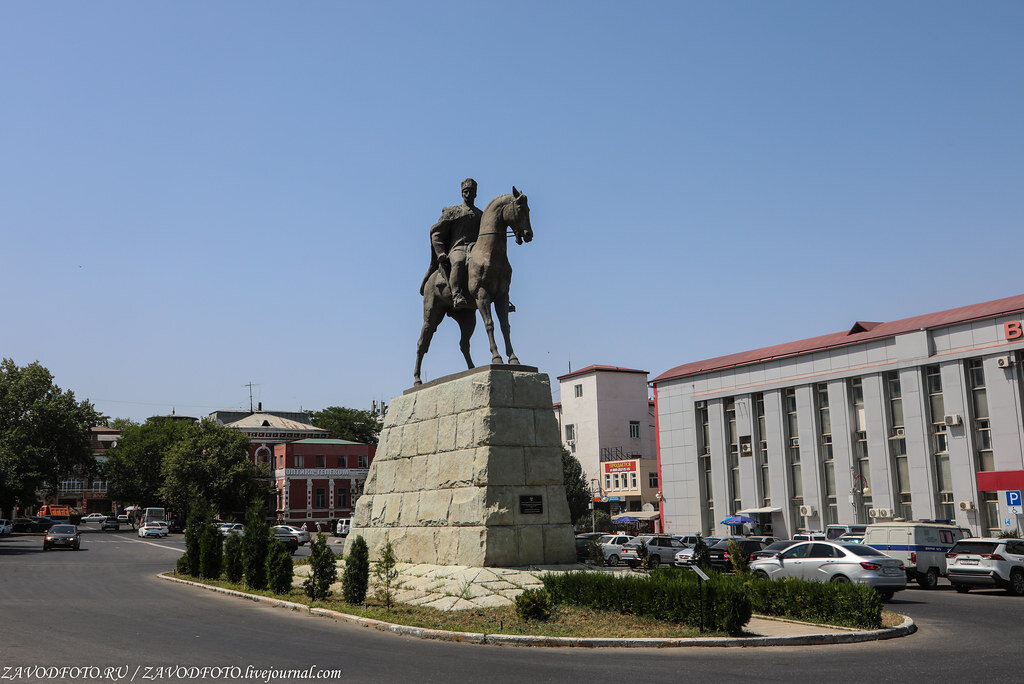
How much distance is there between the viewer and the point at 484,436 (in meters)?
15.1

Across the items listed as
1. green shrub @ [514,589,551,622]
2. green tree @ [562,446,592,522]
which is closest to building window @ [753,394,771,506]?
green tree @ [562,446,592,522]

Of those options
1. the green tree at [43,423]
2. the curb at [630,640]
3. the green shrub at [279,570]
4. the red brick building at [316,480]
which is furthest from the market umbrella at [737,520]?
the green tree at [43,423]

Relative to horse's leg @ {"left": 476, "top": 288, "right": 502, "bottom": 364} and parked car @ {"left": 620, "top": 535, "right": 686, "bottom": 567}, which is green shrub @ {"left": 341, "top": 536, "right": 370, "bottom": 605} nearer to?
horse's leg @ {"left": 476, "top": 288, "right": 502, "bottom": 364}

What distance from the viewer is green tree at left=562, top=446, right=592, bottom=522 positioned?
65812mm

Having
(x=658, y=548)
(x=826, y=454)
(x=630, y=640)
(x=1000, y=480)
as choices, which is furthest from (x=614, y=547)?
(x=630, y=640)

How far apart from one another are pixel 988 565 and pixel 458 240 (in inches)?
619

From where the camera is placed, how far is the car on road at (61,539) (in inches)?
1713

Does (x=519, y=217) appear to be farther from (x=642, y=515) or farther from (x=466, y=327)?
(x=642, y=515)

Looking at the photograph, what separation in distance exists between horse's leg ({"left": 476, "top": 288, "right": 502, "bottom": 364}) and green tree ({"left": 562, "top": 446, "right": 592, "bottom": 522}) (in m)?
50.0

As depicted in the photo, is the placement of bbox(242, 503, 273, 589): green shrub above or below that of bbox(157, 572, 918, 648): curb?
above

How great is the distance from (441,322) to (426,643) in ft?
28.7

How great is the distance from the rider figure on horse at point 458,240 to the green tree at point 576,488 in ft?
161

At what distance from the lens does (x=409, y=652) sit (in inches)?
419

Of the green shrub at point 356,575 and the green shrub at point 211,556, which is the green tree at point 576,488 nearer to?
the green shrub at point 211,556
